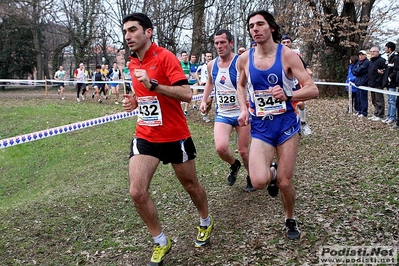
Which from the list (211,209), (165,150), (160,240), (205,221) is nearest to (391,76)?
(211,209)

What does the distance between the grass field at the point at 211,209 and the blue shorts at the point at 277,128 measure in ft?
3.57

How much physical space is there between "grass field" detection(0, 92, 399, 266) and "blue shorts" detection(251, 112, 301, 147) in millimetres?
1087

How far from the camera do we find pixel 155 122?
12.7 ft

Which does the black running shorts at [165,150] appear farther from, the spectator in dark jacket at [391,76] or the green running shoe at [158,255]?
the spectator in dark jacket at [391,76]

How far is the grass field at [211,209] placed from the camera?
166 inches

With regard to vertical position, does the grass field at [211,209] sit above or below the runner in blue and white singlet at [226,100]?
below

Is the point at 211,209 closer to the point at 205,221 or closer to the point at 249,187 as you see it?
the point at 249,187

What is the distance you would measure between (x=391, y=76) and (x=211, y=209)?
744 centimetres

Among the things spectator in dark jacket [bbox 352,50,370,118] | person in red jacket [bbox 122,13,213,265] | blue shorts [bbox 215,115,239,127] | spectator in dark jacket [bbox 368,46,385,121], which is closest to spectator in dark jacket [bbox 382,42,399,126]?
spectator in dark jacket [bbox 368,46,385,121]

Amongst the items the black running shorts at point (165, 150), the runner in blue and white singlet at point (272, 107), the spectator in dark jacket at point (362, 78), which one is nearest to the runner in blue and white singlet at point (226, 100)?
the runner in blue and white singlet at point (272, 107)

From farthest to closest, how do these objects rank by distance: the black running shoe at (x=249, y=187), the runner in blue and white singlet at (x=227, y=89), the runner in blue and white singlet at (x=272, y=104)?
1. the black running shoe at (x=249, y=187)
2. the runner in blue and white singlet at (x=227, y=89)
3. the runner in blue and white singlet at (x=272, y=104)

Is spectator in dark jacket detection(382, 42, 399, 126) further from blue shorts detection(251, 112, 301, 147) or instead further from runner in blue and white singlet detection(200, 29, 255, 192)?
blue shorts detection(251, 112, 301, 147)

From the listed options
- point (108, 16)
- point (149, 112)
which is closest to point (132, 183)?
point (149, 112)

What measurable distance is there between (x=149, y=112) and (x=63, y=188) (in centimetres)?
440
